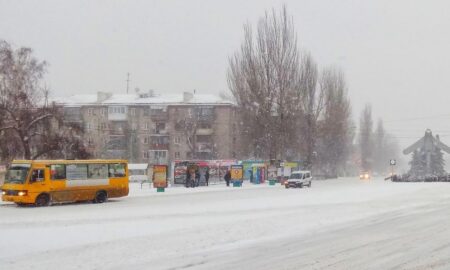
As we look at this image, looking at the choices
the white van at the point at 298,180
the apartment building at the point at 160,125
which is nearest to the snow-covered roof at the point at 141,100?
the apartment building at the point at 160,125

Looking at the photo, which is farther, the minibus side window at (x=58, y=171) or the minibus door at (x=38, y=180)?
the minibus side window at (x=58, y=171)

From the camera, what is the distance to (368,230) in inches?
767

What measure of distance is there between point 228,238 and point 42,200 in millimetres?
16335

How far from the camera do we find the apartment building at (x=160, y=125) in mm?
99500

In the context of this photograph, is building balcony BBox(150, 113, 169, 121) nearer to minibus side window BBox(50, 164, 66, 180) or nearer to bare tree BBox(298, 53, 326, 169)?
bare tree BBox(298, 53, 326, 169)

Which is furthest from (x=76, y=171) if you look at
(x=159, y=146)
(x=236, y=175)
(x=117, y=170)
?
(x=159, y=146)

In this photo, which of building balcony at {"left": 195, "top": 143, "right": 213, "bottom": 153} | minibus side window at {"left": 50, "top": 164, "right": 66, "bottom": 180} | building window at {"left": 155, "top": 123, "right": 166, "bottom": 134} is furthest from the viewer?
building window at {"left": 155, "top": 123, "right": 166, "bottom": 134}

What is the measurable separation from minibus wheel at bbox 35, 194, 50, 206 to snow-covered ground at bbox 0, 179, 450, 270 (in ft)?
10.9

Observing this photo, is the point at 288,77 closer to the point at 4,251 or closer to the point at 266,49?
the point at 266,49

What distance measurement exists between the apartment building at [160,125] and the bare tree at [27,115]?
162ft

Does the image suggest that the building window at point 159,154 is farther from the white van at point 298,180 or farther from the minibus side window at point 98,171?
the minibus side window at point 98,171

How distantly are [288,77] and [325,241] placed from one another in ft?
165

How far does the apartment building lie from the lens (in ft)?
326

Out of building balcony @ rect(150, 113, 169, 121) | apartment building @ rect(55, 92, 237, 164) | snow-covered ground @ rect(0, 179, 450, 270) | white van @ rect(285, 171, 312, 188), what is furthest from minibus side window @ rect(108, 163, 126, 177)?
building balcony @ rect(150, 113, 169, 121)
